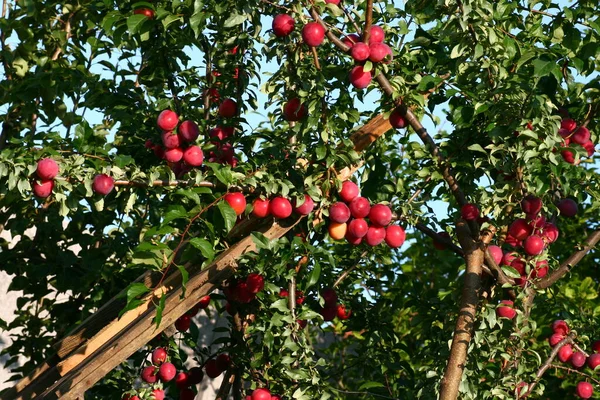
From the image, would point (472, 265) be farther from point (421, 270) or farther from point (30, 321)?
point (421, 270)

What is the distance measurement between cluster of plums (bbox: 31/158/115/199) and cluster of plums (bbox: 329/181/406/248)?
67 centimetres

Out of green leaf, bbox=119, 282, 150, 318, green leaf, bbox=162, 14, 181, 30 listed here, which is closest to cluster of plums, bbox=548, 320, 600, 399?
green leaf, bbox=119, 282, 150, 318

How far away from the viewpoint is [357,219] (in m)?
2.67

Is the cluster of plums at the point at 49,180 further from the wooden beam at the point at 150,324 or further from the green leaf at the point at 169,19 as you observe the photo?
the green leaf at the point at 169,19

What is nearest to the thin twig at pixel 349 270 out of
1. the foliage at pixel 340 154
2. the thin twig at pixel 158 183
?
the foliage at pixel 340 154

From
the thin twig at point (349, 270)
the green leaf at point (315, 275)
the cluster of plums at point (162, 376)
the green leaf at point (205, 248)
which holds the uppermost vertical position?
the green leaf at point (205, 248)

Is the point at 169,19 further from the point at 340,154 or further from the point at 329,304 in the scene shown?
the point at 329,304

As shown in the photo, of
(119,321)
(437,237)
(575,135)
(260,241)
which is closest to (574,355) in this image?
(437,237)

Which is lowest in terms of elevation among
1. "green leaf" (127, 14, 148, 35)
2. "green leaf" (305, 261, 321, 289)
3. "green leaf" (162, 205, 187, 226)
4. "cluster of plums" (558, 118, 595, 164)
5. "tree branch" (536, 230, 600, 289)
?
"tree branch" (536, 230, 600, 289)

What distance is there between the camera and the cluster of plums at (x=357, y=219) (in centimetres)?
264

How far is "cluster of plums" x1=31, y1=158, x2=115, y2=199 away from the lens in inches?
99.6

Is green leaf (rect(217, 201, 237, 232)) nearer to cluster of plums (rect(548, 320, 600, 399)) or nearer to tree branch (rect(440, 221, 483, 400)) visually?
tree branch (rect(440, 221, 483, 400))

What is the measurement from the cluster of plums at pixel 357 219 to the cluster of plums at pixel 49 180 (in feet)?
2.19

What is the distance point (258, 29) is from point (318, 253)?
0.91m
